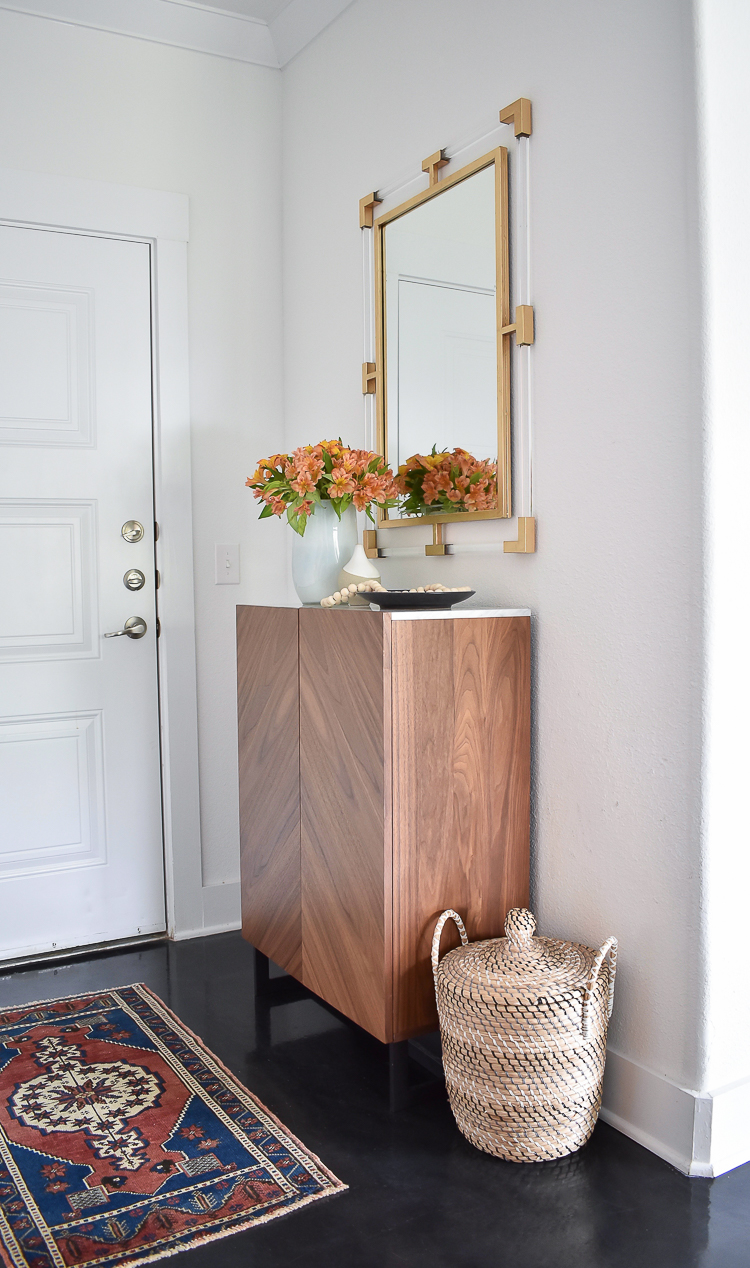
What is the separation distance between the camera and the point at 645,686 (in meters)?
1.70

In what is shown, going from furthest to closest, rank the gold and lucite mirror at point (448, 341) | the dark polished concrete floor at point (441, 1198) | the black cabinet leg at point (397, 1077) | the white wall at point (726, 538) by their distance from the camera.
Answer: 1. the gold and lucite mirror at point (448, 341)
2. the black cabinet leg at point (397, 1077)
3. the white wall at point (726, 538)
4. the dark polished concrete floor at point (441, 1198)

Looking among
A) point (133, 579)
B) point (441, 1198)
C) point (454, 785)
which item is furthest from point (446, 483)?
point (441, 1198)

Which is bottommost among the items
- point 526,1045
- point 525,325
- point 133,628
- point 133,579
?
point 526,1045

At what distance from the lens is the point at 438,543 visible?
228cm

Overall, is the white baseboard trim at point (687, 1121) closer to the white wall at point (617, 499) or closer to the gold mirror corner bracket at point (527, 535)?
the white wall at point (617, 499)

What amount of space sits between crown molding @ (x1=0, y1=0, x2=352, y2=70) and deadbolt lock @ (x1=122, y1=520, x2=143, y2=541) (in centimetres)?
136

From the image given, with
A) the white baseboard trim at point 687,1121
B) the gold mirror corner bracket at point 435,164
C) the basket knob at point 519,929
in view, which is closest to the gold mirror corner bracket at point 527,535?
the basket knob at point 519,929

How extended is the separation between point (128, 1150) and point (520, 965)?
772 mm

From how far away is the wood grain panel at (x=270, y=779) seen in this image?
2.20m

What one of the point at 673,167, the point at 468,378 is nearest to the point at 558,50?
the point at 673,167

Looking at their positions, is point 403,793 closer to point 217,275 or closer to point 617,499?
point 617,499

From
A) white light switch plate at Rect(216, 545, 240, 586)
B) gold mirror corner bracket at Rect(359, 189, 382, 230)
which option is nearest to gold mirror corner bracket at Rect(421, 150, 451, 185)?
gold mirror corner bracket at Rect(359, 189, 382, 230)

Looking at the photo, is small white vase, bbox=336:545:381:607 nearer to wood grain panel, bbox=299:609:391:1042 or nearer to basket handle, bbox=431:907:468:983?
wood grain panel, bbox=299:609:391:1042

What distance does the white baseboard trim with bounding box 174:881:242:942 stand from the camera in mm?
2869
